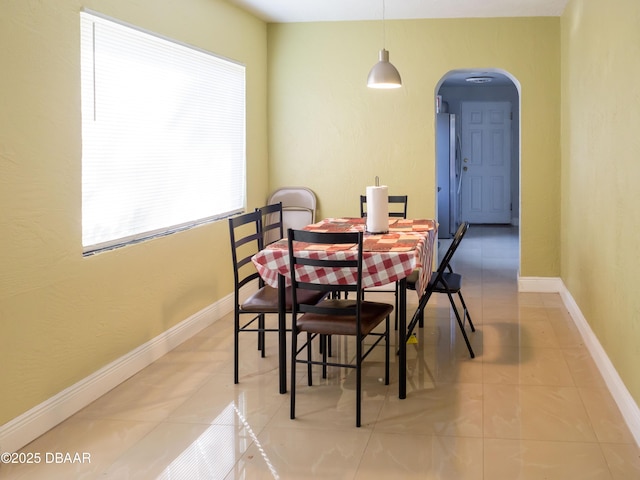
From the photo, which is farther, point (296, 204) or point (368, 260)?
point (296, 204)

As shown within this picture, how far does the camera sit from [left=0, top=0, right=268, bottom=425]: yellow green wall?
9.66 ft

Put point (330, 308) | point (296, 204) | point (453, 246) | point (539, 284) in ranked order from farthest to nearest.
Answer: point (296, 204)
point (539, 284)
point (453, 246)
point (330, 308)

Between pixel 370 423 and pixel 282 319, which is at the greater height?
pixel 282 319

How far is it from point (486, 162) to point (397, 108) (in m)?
5.46

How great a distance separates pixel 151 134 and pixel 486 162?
8069mm

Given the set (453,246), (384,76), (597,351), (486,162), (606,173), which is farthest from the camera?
(486,162)

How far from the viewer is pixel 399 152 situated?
632 cm

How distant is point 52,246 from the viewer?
3229 mm

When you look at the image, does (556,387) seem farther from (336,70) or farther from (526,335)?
(336,70)

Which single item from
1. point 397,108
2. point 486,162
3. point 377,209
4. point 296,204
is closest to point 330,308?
point 377,209

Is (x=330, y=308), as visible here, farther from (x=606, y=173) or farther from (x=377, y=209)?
(x=606, y=173)

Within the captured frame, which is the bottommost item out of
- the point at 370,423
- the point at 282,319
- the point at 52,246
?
the point at 370,423

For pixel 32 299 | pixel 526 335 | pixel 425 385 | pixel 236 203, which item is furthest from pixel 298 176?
pixel 32 299

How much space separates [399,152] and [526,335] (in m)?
2.29
